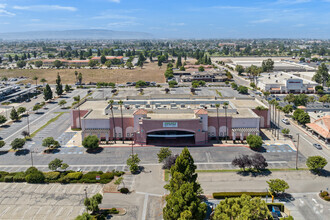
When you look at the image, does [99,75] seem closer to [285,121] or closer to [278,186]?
[285,121]

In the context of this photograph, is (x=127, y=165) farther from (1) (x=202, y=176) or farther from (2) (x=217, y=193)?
(2) (x=217, y=193)

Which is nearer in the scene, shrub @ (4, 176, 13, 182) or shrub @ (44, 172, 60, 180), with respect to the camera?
shrub @ (4, 176, 13, 182)

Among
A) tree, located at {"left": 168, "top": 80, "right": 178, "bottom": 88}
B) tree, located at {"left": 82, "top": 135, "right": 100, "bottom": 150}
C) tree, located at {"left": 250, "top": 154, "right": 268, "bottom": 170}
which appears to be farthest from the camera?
tree, located at {"left": 168, "top": 80, "right": 178, "bottom": 88}

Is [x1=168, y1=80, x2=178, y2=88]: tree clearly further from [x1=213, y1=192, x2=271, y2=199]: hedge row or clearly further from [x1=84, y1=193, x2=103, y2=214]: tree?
[x1=84, y1=193, x2=103, y2=214]: tree

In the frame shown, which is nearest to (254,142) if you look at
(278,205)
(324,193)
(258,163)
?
(258,163)

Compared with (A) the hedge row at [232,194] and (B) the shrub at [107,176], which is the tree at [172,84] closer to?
(B) the shrub at [107,176]

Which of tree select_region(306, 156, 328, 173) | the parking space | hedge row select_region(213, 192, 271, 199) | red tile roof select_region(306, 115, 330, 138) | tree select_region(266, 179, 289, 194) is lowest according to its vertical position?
hedge row select_region(213, 192, 271, 199)

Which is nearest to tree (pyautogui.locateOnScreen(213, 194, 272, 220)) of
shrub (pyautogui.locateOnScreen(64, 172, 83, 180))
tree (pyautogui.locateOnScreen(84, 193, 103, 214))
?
tree (pyautogui.locateOnScreen(84, 193, 103, 214))

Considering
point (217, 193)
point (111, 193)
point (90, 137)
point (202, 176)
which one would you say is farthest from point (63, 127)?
point (217, 193)
